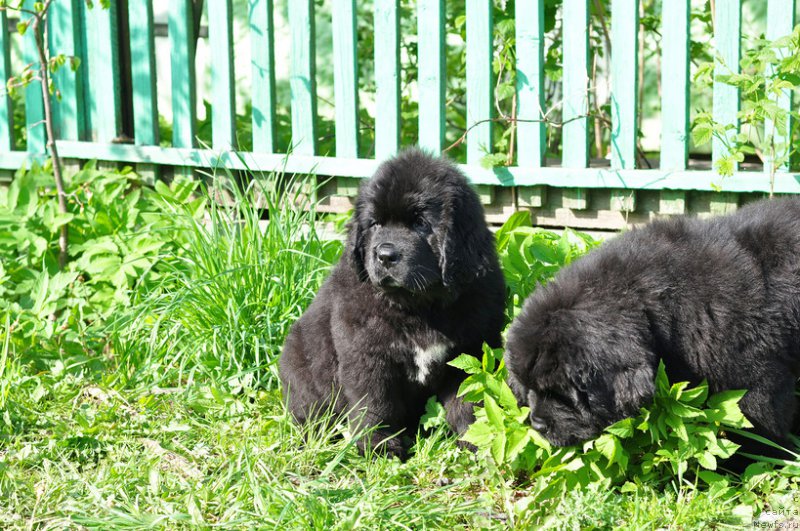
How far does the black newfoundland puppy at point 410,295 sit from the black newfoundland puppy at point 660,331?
1.33ft

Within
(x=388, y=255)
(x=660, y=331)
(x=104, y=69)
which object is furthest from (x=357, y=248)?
(x=104, y=69)

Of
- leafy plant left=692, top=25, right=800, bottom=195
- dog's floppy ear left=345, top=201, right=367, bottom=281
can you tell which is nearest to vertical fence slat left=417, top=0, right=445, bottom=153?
leafy plant left=692, top=25, right=800, bottom=195

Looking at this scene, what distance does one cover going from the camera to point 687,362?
3.11 metres

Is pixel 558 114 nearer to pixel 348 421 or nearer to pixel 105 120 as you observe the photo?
pixel 105 120

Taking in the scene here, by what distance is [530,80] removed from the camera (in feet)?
16.9

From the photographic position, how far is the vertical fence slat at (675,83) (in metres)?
4.84

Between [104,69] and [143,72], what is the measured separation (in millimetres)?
279

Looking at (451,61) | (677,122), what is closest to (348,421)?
(677,122)

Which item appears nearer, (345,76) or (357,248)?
(357,248)

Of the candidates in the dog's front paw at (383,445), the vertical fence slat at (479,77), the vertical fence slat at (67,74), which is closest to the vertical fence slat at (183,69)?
the vertical fence slat at (67,74)

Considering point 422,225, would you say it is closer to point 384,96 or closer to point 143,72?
point 384,96

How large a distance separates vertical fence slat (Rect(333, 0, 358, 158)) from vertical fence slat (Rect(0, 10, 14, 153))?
235 cm

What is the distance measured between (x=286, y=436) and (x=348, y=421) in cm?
27

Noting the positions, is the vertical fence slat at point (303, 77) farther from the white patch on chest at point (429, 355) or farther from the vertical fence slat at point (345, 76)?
the white patch on chest at point (429, 355)
